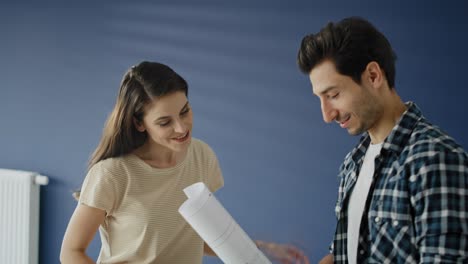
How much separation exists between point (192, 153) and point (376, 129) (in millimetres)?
645

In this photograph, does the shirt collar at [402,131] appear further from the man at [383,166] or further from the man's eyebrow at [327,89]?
the man's eyebrow at [327,89]

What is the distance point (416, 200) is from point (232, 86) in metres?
1.88

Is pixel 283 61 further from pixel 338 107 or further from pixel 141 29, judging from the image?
pixel 338 107

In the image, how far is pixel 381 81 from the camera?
49.6 inches

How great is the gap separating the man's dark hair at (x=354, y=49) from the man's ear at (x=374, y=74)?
1 centimetres

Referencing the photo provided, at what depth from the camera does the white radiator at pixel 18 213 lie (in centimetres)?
332

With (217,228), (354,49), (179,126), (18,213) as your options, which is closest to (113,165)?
(179,126)

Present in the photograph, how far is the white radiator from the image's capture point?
3316mm

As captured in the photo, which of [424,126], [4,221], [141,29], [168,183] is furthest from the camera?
[4,221]

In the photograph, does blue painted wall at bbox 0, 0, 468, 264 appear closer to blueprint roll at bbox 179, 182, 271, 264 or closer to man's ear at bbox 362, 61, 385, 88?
man's ear at bbox 362, 61, 385, 88

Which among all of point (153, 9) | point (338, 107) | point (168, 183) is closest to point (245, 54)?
point (153, 9)

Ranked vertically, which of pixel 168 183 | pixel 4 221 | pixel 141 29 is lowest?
pixel 4 221

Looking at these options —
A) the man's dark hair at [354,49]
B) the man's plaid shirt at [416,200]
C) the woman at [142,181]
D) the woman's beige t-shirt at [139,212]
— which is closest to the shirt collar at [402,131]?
the man's plaid shirt at [416,200]

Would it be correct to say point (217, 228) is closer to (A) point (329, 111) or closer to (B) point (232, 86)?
(A) point (329, 111)
